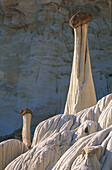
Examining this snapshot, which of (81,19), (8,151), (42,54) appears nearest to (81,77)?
(81,19)

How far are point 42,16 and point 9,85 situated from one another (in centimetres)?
296

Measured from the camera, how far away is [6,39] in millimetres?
13852

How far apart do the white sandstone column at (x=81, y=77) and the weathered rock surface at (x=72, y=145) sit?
1.48 m

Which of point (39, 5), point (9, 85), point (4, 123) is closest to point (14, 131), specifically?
point (4, 123)

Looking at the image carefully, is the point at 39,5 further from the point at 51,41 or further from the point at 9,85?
the point at 9,85

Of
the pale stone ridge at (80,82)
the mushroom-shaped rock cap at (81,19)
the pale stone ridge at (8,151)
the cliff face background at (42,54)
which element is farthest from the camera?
the cliff face background at (42,54)

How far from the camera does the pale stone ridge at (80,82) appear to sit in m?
7.14

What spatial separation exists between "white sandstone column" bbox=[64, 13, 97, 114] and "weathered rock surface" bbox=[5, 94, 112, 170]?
4.87 ft

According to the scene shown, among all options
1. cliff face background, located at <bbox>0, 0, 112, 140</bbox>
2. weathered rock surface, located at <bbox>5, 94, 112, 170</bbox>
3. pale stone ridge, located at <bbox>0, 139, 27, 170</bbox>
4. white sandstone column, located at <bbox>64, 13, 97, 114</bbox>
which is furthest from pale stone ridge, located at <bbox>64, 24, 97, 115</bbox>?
cliff face background, located at <bbox>0, 0, 112, 140</bbox>

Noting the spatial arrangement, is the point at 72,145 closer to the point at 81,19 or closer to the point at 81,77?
the point at 81,77

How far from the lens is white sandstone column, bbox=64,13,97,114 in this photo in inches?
282

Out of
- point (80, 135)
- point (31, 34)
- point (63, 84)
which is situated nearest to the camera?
point (80, 135)

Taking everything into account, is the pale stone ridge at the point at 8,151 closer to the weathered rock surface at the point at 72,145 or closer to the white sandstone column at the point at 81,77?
the weathered rock surface at the point at 72,145

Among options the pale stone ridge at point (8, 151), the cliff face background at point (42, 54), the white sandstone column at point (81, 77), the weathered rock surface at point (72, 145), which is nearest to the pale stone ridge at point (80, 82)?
the white sandstone column at point (81, 77)
